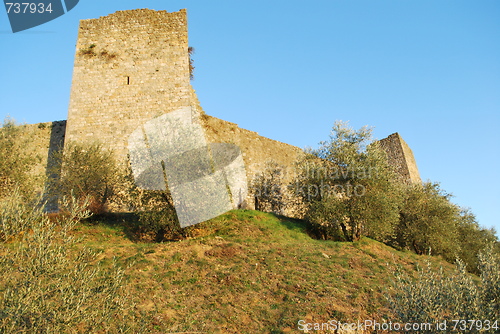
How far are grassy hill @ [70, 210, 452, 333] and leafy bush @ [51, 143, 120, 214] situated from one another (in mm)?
893

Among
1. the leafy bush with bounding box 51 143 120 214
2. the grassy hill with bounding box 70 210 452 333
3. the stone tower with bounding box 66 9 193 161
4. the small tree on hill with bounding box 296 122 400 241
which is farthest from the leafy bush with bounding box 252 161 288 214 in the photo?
the leafy bush with bounding box 51 143 120 214

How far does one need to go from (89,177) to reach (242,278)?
7.18m

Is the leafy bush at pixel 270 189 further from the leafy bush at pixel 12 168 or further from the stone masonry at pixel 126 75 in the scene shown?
the leafy bush at pixel 12 168

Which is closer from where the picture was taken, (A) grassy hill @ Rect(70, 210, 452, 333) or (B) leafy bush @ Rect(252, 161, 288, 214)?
(A) grassy hill @ Rect(70, 210, 452, 333)

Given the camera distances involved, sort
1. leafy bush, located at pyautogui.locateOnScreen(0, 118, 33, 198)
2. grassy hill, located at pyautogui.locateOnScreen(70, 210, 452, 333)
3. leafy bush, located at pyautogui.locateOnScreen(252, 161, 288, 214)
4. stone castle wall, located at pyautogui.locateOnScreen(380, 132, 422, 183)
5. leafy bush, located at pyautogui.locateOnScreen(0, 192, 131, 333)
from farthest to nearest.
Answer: stone castle wall, located at pyautogui.locateOnScreen(380, 132, 422, 183) → leafy bush, located at pyautogui.locateOnScreen(252, 161, 288, 214) → leafy bush, located at pyautogui.locateOnScreen(0, 118, 33, 198) → grassy hill, located at pyautogui.locateOnScreen(70, 210, 452, 333) → leafy bush, located at pyautogui.locateOnScreen(0, 192, 131, 333)

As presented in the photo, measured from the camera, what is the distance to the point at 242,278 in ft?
32.6

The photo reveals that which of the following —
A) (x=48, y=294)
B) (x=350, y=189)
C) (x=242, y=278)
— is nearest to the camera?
(x=48, y=294)

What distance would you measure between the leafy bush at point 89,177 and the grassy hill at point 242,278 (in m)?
0.89

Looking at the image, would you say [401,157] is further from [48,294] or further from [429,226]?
[48,294]

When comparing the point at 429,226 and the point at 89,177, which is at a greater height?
the point at 89,177

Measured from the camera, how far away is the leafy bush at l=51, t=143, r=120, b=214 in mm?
13516

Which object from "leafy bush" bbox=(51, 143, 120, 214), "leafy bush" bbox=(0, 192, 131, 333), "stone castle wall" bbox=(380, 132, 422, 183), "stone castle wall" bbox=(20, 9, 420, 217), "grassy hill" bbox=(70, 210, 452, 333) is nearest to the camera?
"leafy bush" bbox=(0, 192, 131, 333)

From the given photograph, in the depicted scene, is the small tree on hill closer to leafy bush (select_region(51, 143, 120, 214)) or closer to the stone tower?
the stone tower

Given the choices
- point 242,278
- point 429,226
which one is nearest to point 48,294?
point 242,278
